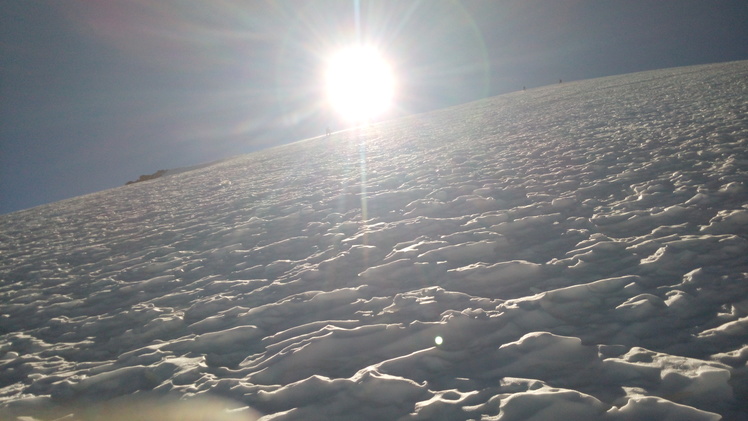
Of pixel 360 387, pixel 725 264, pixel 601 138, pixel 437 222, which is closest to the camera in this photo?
pixel 360 387

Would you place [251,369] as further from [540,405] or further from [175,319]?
[540,405]

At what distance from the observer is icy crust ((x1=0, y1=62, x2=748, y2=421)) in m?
3.03

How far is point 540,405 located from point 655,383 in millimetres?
827

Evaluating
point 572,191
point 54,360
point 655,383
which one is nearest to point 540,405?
point 655,383

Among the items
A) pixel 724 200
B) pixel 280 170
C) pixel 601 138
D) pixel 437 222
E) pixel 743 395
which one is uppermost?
pixel 280 170

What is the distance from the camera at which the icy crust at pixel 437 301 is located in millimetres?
3029

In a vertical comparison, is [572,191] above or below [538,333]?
above

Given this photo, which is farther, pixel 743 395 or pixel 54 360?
pixel 54 360

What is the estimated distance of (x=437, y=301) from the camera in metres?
4.52

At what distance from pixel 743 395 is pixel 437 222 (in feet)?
16.1

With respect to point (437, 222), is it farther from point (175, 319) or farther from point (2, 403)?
point (2, 403)

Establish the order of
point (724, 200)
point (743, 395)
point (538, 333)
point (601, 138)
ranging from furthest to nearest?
point (601, 138)
point (724, 200)
point (538, 333)
point (743, 395)

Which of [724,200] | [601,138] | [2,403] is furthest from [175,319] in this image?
[601,138]

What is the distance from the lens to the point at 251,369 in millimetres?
3824
